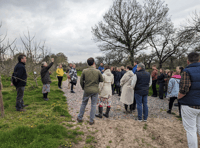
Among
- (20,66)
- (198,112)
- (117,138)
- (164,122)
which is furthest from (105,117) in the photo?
(20,66)

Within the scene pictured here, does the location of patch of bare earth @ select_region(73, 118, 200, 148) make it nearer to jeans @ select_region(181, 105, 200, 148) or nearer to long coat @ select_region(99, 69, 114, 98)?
jeans @ select_region(181, 105, 200, 148)

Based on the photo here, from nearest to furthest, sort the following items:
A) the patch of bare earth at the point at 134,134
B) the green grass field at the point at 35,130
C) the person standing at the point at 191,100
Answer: the person standing at the point at 191,100, the green grass field at the point at 35,130, the patch of bare earth at the point at 134,134

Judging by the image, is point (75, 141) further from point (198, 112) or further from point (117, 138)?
point (198, 112)

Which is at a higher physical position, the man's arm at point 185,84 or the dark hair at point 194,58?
the dark hair at point 194,58

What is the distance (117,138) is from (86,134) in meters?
0.93

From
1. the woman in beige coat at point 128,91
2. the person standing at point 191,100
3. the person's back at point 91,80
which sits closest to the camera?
the person standing at point 191,100

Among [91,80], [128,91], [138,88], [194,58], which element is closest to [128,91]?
[128,91]

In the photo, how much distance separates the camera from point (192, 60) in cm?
257

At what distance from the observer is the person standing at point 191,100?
237 cm

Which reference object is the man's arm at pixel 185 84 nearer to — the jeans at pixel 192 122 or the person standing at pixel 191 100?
the person standing at pixel 191 100

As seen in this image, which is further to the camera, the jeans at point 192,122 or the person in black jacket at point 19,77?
the person in black jacket at point 19,77

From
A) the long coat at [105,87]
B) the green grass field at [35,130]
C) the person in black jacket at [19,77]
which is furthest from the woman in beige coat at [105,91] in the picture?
the person in black jacket at [19,77]

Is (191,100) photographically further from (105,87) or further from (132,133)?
(105,87)

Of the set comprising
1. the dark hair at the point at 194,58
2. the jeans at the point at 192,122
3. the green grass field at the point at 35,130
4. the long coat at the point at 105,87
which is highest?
the dark hair at the point at 194,58
